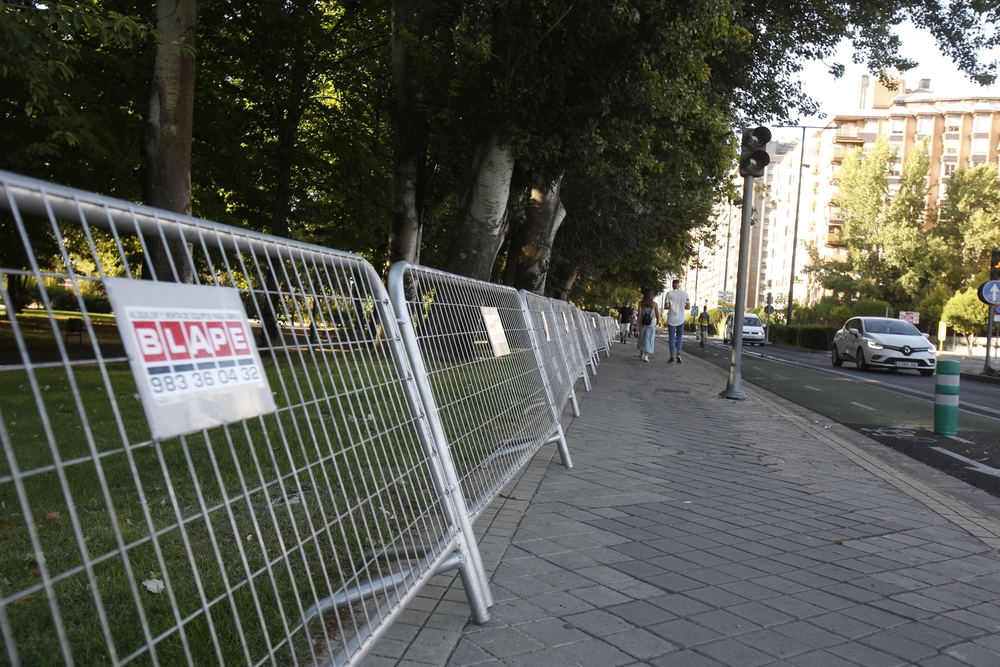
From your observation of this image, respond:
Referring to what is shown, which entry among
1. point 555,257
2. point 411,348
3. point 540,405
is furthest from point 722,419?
point 555,257

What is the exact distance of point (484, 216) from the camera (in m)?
13.0

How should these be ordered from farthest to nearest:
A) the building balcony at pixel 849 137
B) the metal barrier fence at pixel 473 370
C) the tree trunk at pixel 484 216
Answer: the building balcony at pixel 849 137 < the tree trunk at pixel 484 216 < the metal barrier fence at pixel 473 370

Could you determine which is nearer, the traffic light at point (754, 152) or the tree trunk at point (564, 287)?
the traffic light at point (754, 152)

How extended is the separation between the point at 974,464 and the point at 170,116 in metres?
9.85

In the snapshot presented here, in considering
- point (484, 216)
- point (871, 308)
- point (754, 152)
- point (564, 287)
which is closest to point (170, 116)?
point (484, 216)

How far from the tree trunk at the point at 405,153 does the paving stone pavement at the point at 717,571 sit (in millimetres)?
9047

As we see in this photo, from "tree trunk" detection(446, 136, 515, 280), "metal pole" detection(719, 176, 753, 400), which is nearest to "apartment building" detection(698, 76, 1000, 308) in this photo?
"metal pole" detection(719, 176, 753, 400)

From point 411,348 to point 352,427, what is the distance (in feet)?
1.95

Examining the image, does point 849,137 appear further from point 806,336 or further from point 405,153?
point 405,153

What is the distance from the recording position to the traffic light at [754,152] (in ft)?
41.8

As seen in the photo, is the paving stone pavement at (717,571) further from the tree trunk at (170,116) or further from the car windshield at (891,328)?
the car windshield at (891,328)

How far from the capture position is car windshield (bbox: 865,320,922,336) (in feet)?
78.0

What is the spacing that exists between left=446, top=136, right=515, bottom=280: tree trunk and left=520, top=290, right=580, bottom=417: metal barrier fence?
372 centimetres

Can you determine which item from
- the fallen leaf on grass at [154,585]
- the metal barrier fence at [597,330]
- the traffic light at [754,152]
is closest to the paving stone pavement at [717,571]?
the fallen leaf on grass at [154,585]
